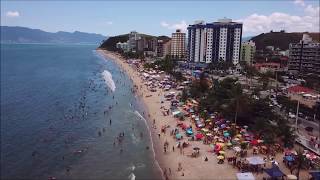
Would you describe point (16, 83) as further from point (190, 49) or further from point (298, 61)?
point (298, 61)

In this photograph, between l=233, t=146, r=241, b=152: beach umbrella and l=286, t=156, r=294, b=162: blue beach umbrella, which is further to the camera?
l=233, t=146, r=241, b=152: beach umbrella

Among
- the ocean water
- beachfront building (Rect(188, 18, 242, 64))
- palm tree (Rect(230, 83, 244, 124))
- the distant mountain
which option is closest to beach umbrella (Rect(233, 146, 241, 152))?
the ocean water

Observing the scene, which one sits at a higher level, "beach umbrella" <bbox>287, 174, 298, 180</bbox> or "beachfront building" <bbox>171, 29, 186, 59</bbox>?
"beachfront building" <bbox>171, 29, 186, 59</bbox>

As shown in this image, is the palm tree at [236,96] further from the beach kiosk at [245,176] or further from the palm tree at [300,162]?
the beach kiosk at [245,176]

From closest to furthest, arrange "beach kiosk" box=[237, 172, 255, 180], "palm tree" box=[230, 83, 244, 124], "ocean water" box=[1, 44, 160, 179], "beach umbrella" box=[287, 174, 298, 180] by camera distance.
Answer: "beach umbrella" box=[287, 174, 298, 180] < "beach kiosk" box=[237, 172, 255, 180] < "ocean water" box=[1, 44, 160, 179] < "palm tree" box=[230, 83, 244, 124]

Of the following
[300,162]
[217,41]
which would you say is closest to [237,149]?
[300,162]

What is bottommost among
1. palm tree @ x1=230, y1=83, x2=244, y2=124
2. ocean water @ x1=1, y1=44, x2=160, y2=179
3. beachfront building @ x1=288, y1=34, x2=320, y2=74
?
ocean water @ x1=1, y1=44, x2=160, y2=179

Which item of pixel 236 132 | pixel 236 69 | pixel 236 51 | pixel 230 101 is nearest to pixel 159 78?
pixel 236 69

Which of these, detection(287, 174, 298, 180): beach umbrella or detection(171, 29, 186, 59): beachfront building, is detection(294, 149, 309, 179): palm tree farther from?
detection(171, 29, 186, 59): beachfront building
